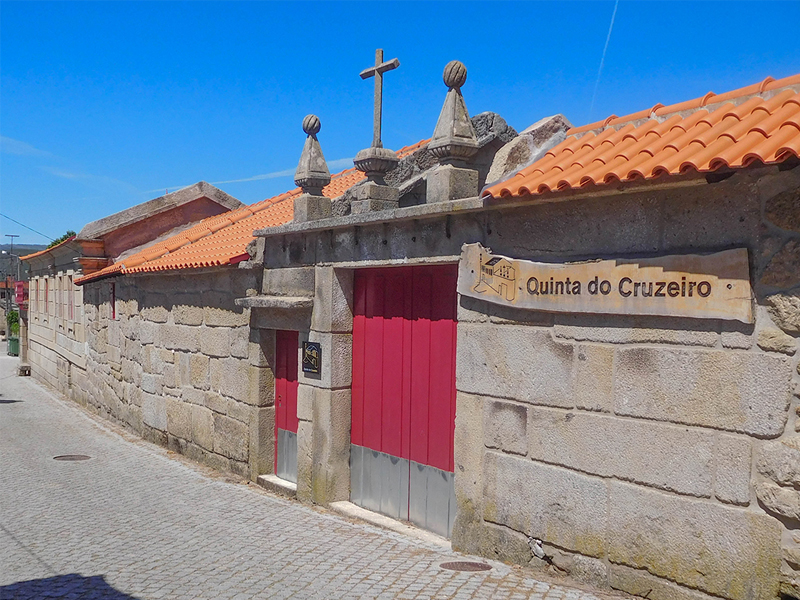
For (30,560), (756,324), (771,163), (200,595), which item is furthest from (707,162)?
(30,560)

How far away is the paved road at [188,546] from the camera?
4.61m

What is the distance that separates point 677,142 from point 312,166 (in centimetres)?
400

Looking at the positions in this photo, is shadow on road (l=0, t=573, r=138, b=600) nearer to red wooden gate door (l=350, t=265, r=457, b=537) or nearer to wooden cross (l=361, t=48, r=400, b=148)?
red wooden gate door (l=350, t=265, r=457, b=537)

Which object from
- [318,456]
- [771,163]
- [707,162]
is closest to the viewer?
[771,163]

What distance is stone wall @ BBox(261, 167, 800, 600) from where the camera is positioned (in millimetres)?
3596

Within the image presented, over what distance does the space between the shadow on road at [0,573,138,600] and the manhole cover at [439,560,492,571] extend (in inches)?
76.2

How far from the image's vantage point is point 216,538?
5.89 metres

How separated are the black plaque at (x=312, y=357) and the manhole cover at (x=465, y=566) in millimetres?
2462

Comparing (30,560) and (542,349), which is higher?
(542,349)

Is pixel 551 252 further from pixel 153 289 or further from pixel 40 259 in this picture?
pixel 40 259

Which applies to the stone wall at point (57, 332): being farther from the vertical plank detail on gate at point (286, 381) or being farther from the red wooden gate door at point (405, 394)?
the red wooden gate door at point (405, 394)

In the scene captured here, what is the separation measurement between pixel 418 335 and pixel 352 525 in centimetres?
169

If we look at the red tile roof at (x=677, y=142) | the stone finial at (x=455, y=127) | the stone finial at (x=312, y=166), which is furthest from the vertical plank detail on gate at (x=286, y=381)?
the red tile roof at (x=677, y=142)

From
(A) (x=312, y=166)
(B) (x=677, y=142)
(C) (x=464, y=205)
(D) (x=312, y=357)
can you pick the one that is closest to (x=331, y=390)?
(D) (x=312, y=357)
